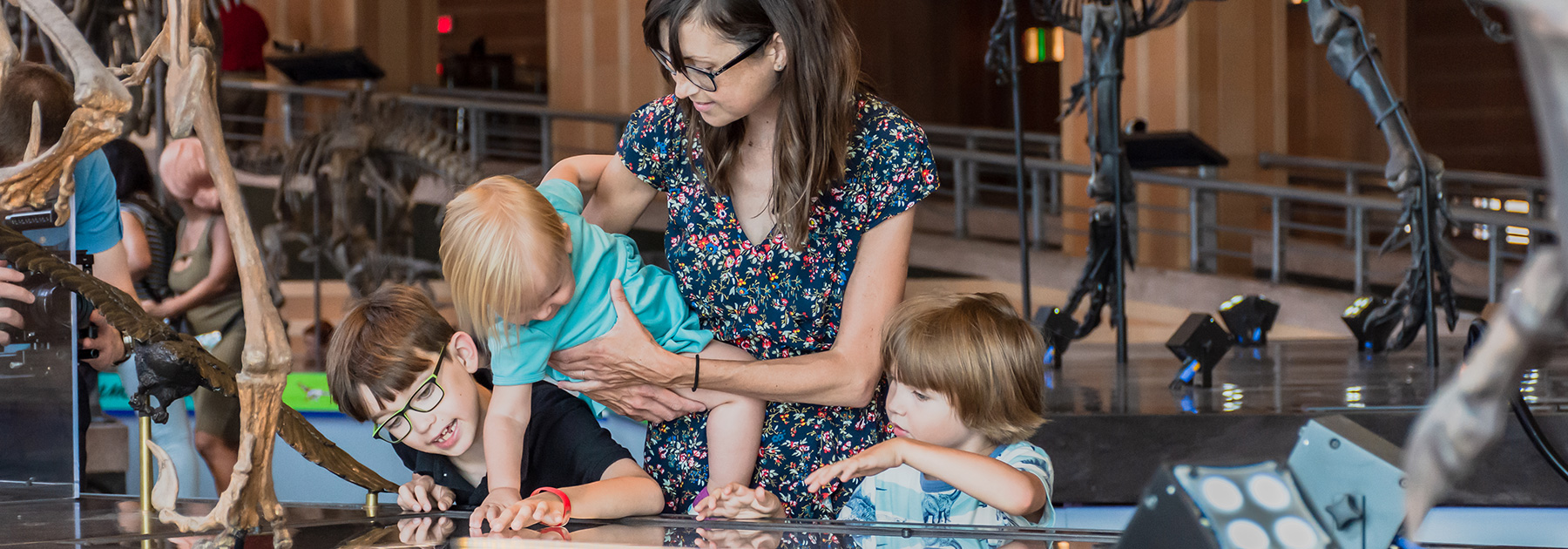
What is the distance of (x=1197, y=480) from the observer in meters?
0.79

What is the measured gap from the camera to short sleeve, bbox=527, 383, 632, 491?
70.5 inches

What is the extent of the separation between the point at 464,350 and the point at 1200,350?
3.04 m

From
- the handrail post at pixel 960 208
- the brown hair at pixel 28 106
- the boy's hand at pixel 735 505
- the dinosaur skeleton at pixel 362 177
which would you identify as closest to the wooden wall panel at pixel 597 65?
the handrail post at pixel 960 208

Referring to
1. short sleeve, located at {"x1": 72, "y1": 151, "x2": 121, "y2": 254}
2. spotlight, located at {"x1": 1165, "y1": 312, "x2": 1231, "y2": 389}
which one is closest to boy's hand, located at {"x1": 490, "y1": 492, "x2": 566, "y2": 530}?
short sleeve, located at {"x1": 72, "y1": 151, "x2": 121, "y2": 254}

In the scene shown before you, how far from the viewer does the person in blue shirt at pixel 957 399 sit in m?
1.64

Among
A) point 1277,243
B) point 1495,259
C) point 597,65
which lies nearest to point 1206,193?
point 1277,243

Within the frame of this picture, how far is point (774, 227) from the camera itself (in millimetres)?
1698

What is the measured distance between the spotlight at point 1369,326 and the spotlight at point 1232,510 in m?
4.96

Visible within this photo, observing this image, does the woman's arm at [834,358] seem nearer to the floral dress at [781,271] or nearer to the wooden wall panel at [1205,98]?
the floral dress at [781,271]

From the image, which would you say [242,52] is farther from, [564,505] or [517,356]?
[564,505]

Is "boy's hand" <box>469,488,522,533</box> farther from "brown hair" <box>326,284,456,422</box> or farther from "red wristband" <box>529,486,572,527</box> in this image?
"brown hair" <box>326,284,456,422</box>

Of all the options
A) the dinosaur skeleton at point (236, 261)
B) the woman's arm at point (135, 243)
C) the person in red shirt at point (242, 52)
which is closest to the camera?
the dinosaur skeleton at point (236, 261)

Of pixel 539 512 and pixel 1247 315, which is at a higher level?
pixel 539 512

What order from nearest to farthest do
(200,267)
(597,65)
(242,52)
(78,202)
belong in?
(78,202)
(200,267)
(242,52)
(597,65)
